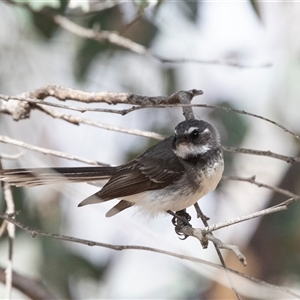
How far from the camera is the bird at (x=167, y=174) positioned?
273cm

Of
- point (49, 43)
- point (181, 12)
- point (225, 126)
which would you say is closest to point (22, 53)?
point (49, 43)

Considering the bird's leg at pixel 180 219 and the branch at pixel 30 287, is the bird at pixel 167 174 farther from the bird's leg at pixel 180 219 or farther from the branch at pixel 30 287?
the branch at pixel 30 287

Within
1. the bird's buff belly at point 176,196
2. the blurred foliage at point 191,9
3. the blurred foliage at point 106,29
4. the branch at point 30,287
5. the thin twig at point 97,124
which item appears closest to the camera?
the thin twig at point 97,124

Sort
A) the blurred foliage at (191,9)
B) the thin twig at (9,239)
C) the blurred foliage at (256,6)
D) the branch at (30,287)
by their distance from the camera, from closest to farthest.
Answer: the thin twig at (9,239) < the branch at (30,287) < the blurred foliage at (256,6) < the blurred foliage at (191,9)

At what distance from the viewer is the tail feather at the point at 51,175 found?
2449 mm

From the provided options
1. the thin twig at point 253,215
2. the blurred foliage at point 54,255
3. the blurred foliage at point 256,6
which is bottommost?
the thin twig at point 253,215

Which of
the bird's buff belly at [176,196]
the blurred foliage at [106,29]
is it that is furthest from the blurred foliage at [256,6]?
the bird's buff belly at [176,196]

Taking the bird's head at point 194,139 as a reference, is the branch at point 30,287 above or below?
below

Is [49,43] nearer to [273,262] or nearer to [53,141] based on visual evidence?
[53,141]

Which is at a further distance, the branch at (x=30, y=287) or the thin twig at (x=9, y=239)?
the branch at (x=30, y=287)

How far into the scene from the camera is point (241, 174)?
3561 millimetres

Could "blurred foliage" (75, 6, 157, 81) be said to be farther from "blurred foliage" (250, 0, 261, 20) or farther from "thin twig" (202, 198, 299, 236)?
"thin twig" (202, 198, 299, 236)

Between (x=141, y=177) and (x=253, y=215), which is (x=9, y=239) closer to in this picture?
(x=141, y=177)

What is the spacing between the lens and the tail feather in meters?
2.45
